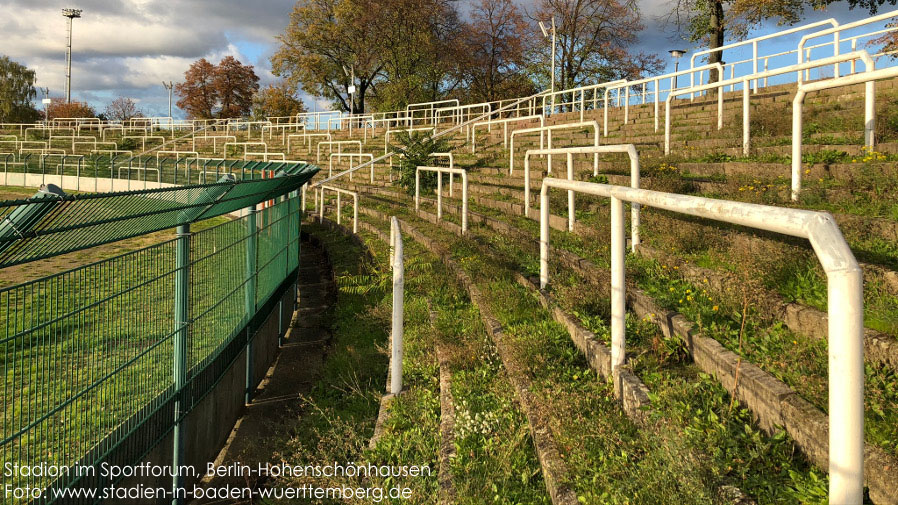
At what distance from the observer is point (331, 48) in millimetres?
45281

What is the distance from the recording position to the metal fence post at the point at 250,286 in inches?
237

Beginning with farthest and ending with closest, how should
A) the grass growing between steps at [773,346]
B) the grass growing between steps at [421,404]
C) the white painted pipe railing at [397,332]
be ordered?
the white painted pipe railing at [397,332]
the grass growing between steps at [421,404]
the grass growing between steps at [773,346]

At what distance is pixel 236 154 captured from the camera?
33344 millimetres

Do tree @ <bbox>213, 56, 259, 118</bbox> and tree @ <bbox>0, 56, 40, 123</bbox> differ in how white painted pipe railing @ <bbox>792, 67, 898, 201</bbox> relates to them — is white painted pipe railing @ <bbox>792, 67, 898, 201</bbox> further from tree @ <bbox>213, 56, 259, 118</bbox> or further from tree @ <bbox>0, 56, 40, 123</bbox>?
tree @ <bbox>0, 56, 40, 123</bbox>

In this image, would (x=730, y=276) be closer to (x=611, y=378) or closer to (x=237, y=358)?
(x=611, y=378)

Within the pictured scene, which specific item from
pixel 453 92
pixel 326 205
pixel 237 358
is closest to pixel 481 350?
pixel 237 358

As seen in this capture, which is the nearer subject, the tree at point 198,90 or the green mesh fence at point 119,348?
the green mesh fence at point 119,348

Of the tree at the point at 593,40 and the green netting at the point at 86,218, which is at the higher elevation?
the tree at the point at 593,40

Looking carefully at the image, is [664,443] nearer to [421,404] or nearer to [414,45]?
[421,404]

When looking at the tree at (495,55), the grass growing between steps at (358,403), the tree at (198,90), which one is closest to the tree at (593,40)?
the tree at (495,55)

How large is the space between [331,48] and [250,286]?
42.3m

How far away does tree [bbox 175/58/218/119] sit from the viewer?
73562mm

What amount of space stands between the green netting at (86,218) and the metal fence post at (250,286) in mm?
1699

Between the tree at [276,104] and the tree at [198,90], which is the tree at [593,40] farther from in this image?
the tree at [198,90]
